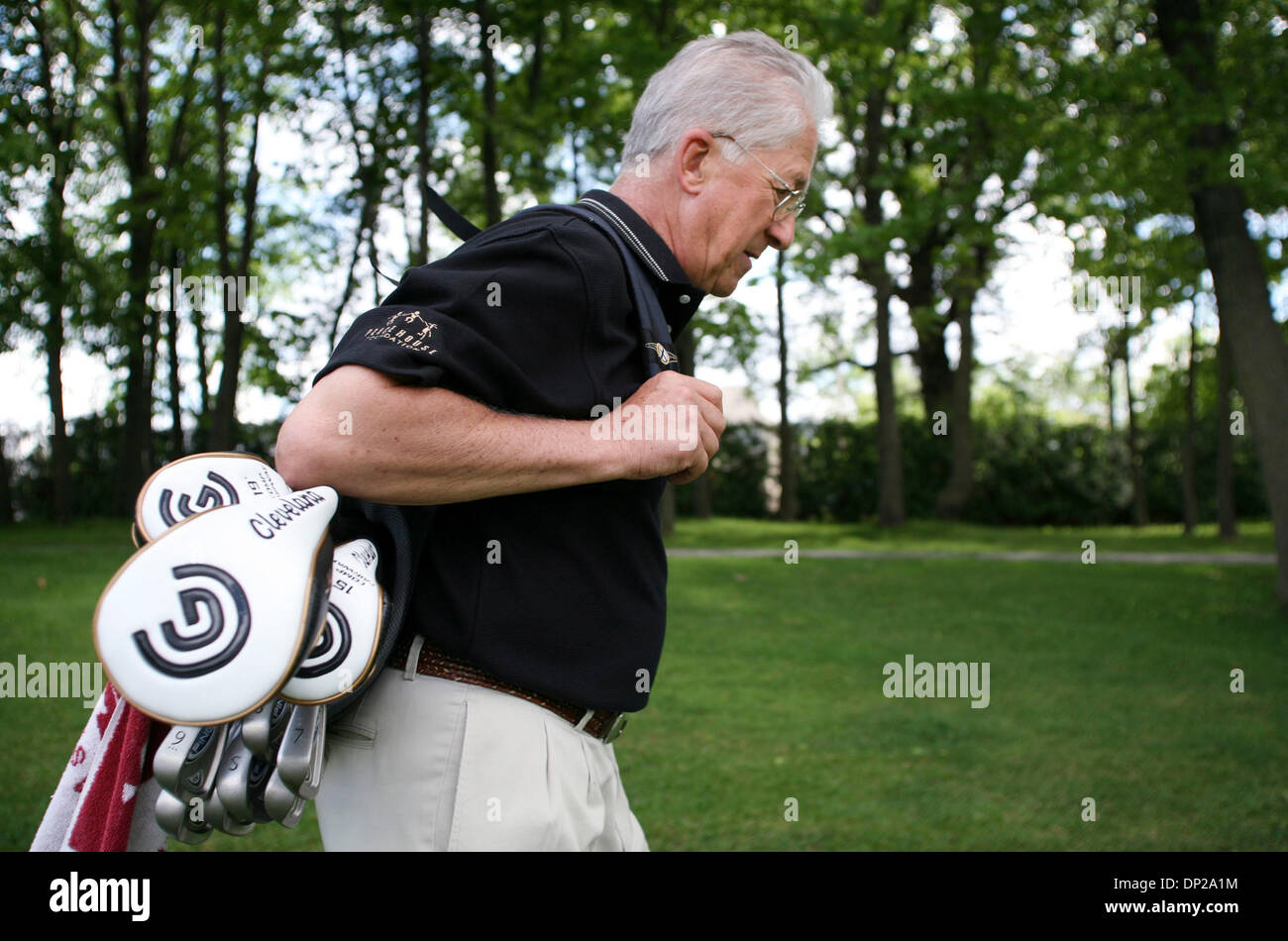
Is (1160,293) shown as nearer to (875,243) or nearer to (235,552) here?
(875,243)

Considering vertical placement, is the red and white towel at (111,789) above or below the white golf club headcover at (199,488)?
below

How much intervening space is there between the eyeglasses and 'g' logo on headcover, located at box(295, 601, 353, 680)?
42.6 inches

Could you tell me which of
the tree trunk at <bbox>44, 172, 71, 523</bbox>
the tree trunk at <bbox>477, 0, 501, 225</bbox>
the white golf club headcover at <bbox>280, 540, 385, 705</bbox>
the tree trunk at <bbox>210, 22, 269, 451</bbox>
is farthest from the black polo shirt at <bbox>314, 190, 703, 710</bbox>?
the tree trunk at <bbox>44, 172, 71, 523</bbox>

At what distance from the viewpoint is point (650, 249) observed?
191 centimetres

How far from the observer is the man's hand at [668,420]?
1704mm

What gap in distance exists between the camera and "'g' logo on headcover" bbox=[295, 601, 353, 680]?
154cm

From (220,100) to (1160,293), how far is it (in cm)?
1832

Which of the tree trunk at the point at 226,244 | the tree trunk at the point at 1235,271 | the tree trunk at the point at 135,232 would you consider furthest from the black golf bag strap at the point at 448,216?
the tree trunk at the point at 135,232

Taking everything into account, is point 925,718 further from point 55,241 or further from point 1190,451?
point 55,241

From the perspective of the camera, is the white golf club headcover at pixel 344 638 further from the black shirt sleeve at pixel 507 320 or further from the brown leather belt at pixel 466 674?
the black shirt sleeve at pixel 507 320

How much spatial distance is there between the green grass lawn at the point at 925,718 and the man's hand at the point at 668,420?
3.82 meters

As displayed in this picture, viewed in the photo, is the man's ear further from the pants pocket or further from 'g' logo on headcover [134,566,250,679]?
'g' logo on headcover [134,566,250,679]
